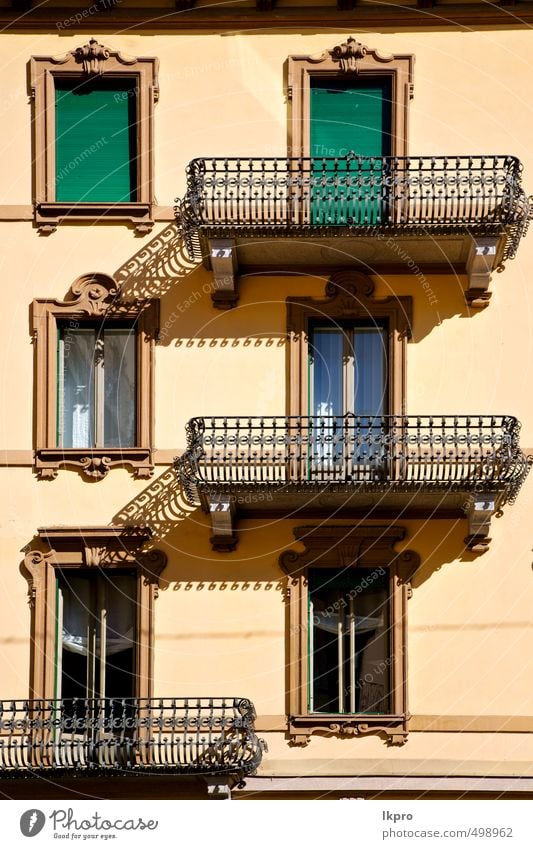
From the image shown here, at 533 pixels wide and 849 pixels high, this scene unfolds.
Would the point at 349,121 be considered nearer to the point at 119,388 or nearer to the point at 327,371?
the point at 327,371

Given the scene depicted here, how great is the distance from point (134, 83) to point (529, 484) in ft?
24.4

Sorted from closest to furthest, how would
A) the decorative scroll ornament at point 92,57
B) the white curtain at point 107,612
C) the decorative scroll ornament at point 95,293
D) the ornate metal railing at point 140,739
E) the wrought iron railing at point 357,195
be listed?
the ornate metal railing at point 140,739, the wrought iron railing at point 357,195, the white curtain at point 107,612, the decorative scroll ornament at point 95,293, the decorative scroll ornament at point 92,57

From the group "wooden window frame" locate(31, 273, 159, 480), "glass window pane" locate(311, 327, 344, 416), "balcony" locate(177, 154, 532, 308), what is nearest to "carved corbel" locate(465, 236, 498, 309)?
"balcony" locate(177, 154, 532, 308)

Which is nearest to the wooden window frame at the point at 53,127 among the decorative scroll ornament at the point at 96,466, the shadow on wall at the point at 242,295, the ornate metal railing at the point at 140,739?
the shadow on wall at the point at 242,295

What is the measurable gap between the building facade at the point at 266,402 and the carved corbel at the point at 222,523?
0.11 ft

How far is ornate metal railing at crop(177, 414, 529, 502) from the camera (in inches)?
1005

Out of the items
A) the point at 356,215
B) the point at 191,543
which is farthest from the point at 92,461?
the point at 356,215

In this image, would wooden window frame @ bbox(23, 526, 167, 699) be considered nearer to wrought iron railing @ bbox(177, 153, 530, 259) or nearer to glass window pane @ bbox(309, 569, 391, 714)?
glass window pane @ bbox(309, 569, 391, 714)

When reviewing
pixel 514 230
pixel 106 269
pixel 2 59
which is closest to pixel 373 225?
pixel 514 230

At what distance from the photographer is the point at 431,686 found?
25.9m

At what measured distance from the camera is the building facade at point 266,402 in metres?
25.7

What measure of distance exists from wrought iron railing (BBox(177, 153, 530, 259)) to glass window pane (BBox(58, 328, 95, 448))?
191 cm

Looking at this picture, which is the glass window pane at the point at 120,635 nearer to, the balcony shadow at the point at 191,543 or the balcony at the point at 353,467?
the balcony shadow at the point at 191,543

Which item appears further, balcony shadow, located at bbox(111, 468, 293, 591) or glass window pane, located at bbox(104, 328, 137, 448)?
glass window pane, located at bbox(104, 328, 137, 448)
